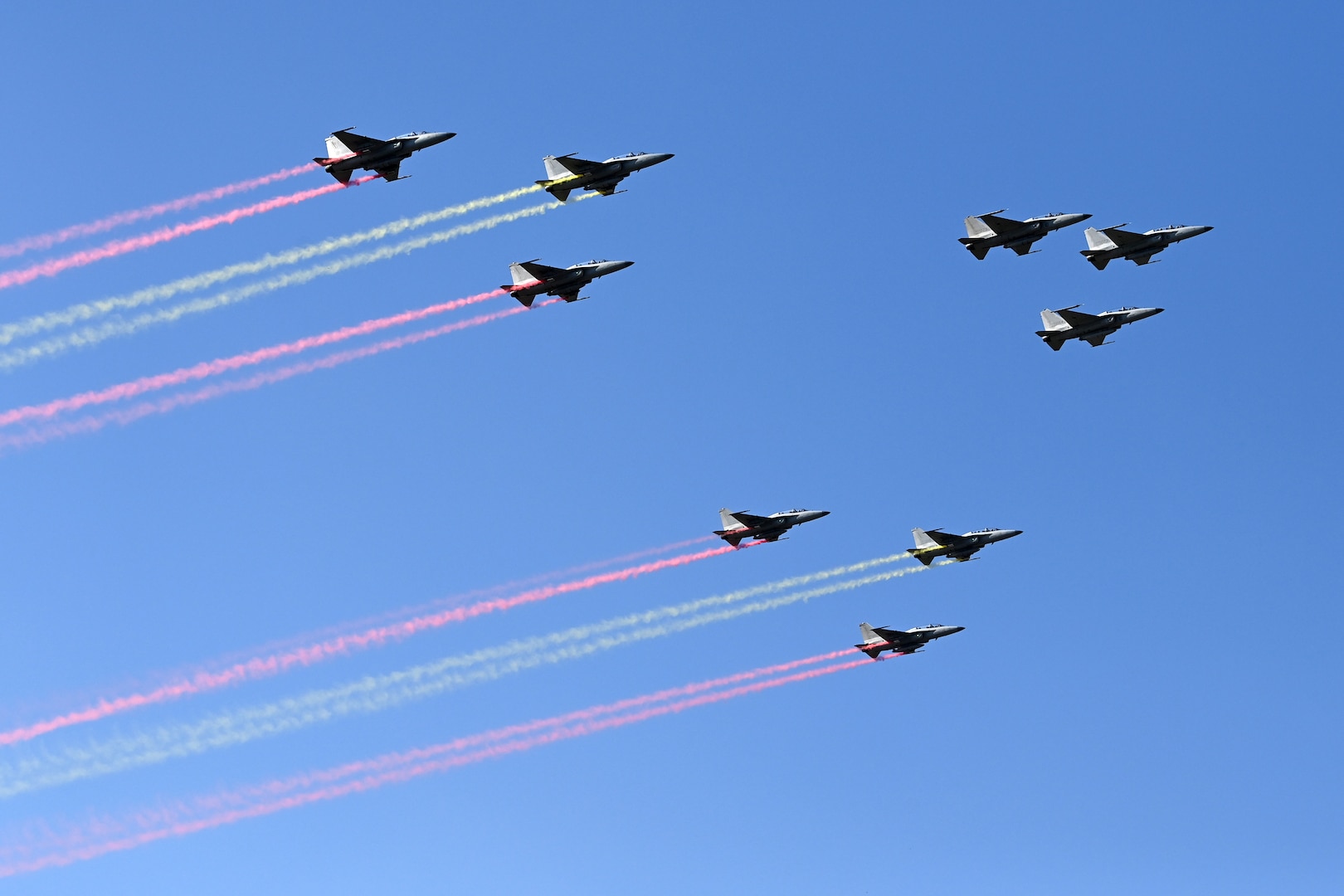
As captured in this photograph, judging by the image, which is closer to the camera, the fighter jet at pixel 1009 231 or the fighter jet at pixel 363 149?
the fighter jet at pixel 363 149

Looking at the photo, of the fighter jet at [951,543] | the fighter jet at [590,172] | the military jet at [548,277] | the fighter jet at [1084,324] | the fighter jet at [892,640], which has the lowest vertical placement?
Result: the fighter jet at [892,640]

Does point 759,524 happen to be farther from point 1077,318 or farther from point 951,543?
point 1077,318

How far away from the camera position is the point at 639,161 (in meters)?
88.2

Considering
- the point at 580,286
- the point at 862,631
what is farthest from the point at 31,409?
the point at 862,631

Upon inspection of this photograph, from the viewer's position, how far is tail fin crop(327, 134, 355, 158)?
284ft

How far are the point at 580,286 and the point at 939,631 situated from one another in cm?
3497

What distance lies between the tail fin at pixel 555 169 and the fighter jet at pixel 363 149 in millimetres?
6408

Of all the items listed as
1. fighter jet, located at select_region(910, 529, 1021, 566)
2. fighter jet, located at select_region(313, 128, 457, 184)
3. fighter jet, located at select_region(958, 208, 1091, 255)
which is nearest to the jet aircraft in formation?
fighter jet, located at select_region(958, 208, 1091, 255)

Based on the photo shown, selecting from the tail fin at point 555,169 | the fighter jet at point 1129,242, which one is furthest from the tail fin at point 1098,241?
the tail fin at point 555,169

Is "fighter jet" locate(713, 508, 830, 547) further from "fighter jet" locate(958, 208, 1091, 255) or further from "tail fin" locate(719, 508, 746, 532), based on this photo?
"fighter jet" locate(958, 208, 1091, 255)

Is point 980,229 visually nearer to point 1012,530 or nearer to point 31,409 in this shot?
point 1012,530

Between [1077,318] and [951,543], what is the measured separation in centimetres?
1841

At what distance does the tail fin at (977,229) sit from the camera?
98062mm

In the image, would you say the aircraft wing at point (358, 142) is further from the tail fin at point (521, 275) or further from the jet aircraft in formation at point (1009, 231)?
the jet aircraft in formation at point (1009, 231)
